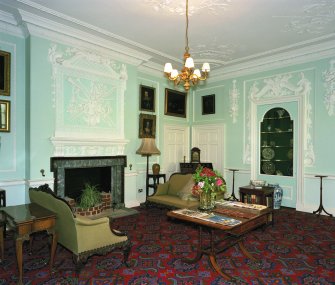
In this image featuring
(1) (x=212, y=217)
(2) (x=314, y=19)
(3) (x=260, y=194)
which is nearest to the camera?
(1) (x=212, y=217)

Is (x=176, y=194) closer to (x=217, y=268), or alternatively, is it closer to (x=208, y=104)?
(x=217, y=268)

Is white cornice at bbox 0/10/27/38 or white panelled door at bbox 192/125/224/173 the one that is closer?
white cornice at bbox 0/10/27/38

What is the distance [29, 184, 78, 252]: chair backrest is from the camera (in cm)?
290

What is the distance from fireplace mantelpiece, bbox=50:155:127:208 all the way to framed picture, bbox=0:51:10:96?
1500mm

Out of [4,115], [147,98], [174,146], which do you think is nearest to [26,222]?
[4,115]

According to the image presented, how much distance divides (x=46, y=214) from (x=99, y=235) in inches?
27.0

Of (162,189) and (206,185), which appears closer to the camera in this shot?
(206,185)

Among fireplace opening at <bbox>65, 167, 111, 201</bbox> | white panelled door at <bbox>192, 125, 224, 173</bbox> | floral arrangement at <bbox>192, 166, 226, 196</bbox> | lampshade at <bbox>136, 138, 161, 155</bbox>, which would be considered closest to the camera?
floral arrangement at <bbox>192, 166, 226, 196</bbox>

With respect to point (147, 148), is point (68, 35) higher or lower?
higher

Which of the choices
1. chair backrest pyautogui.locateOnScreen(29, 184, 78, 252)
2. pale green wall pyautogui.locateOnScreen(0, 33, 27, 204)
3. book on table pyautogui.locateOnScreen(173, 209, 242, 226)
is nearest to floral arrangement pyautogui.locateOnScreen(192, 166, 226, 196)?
book on table pyautogui.locateOnScreen(173, 209, 242, 226)

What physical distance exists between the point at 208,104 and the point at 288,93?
2382 millimetres

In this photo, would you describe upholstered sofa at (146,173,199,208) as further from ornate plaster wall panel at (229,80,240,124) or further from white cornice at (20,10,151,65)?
white cornice at (20,10,151,65)

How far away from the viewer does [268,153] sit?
6.80 meters

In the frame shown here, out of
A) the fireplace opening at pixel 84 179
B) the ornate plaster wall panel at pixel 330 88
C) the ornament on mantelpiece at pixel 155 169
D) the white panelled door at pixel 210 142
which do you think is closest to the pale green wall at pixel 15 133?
the fireplace opening at pixel 84 179
